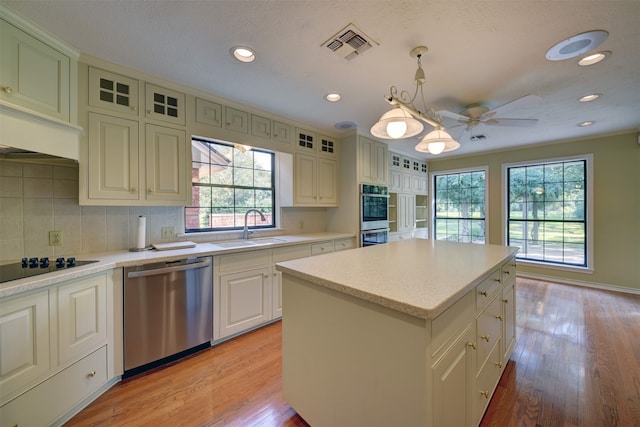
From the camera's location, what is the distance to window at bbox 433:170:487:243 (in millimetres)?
5309

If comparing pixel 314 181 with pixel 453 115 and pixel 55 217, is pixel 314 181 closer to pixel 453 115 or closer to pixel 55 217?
pixel 453 115

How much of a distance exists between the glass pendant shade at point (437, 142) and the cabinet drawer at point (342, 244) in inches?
68.2

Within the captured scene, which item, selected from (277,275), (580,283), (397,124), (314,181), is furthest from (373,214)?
(580,283)

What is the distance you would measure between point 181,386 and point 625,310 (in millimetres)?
4995

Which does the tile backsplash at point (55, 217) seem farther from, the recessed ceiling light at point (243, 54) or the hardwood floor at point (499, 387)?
the recessed ceiling light at point (243, 54)

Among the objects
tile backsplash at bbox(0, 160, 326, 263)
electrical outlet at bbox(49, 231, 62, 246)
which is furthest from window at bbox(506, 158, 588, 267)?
electrical outlet at bbox(49, 231, 62, 246)

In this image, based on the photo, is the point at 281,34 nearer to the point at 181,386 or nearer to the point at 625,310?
the point at 181,386

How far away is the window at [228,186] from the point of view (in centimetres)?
288

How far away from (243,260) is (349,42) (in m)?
2.04

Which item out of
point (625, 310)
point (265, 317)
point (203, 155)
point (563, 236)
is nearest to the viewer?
point (265, 317)

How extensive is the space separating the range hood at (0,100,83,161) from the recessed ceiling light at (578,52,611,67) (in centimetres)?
379

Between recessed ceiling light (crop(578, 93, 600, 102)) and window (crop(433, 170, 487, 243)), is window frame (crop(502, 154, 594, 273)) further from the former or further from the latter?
recessed ceiling light (crop(578, 93, 600, 102))

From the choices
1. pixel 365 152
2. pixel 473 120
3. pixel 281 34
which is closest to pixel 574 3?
pixel 473 120

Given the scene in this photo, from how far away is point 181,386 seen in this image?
1.85 meters
